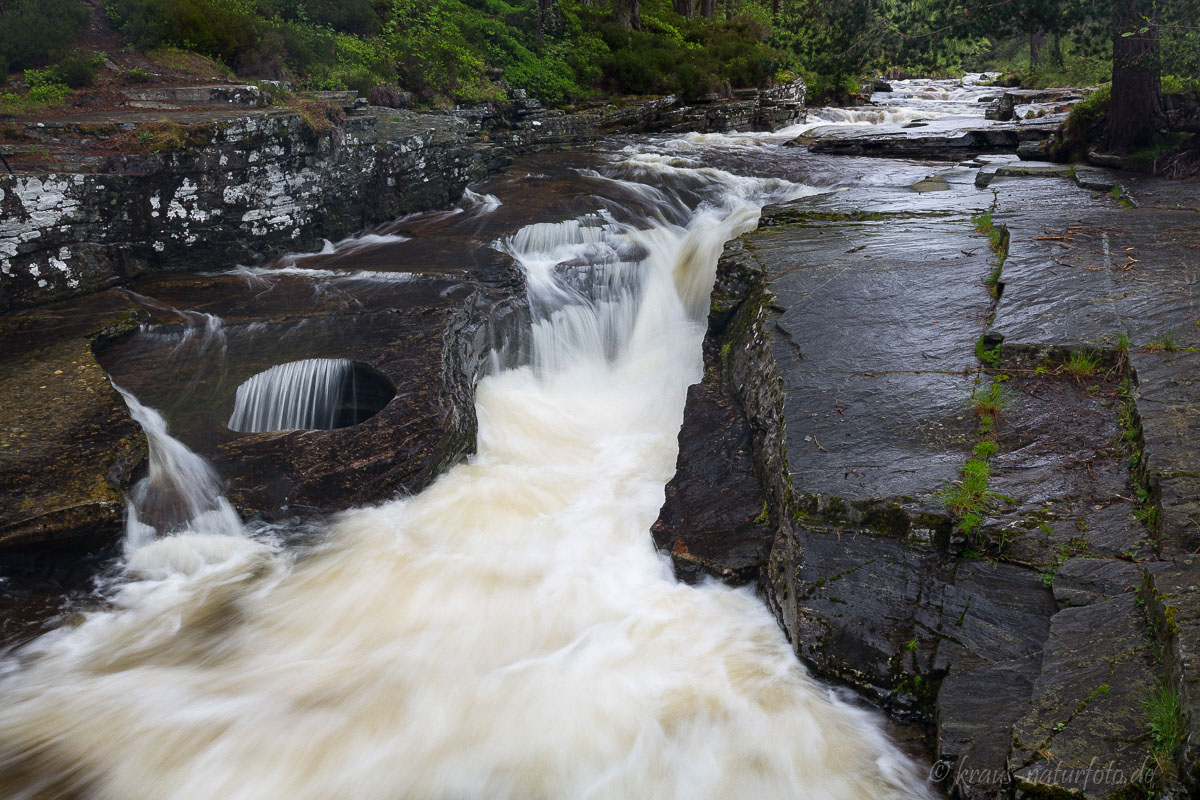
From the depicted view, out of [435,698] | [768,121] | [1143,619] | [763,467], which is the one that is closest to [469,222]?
[763,467]

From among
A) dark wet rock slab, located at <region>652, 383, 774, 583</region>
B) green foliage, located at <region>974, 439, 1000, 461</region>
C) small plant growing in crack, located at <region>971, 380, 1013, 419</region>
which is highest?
small plant growing in crack, located at <region>971, 380, 1013, 419</region>

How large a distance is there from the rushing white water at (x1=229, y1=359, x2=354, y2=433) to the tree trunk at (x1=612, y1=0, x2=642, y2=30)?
67.1ft

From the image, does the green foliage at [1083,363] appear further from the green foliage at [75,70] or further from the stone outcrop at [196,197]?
the green foliage at [75,70]

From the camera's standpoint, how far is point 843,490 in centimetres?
452

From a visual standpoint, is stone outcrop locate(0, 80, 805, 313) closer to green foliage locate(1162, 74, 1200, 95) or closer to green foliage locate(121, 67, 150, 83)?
green foliage locate(121, 67, 150, 83)

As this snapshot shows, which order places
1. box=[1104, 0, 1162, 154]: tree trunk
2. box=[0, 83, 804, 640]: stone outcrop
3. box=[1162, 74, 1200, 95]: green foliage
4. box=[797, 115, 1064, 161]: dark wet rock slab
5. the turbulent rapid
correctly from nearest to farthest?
the turbulent rapid, box=[0, 83, 804, 640]: stone outcrop, box=[1104, 0, 1162, 154]: tree trunk, box=[1162, 74, 1200, 95]: green foliage, box=[797, 115, 1064, 161]: dark wet rock slab

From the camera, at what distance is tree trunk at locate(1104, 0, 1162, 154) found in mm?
9016

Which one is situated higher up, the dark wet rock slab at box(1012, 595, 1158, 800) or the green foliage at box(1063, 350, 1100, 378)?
the green foliage at box(1063, 350, 1100, 378)

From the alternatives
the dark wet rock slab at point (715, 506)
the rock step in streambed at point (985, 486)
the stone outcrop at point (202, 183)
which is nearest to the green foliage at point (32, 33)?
the stone outcrop at point (202, 183)

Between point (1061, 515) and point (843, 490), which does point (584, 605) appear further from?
point (1061, 515)

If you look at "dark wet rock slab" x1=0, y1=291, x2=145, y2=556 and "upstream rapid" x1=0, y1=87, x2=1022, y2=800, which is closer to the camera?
"upstream rapid" x1=0, y1=87, x2=1022, y2=800

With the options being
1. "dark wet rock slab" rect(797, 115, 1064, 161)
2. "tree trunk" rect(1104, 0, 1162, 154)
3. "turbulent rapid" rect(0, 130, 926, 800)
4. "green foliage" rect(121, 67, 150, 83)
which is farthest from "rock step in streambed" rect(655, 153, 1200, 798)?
"green foliage" rect(121, 67, 150, 83)

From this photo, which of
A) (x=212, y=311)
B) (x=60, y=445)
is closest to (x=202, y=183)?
(x=212, y=311)

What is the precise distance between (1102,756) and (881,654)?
50.3 inches
